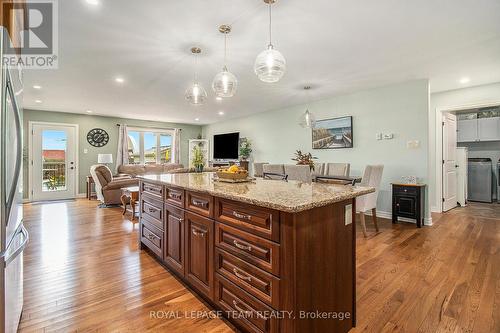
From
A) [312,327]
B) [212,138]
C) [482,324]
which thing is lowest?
[482,324]

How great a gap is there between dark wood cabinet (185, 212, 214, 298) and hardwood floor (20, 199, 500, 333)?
0.20 m

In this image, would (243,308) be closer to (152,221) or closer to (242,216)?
(242,216)

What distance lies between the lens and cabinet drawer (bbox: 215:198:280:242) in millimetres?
1325

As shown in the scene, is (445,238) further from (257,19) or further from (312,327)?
(257,19)

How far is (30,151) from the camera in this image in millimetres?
6523

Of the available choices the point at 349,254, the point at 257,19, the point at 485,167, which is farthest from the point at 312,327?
the point at 485,167

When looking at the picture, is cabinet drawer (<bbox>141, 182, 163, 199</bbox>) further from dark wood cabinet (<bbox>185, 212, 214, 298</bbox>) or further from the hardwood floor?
the hardwood floor

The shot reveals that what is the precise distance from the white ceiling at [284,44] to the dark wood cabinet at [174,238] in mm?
1872

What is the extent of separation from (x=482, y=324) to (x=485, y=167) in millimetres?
6222

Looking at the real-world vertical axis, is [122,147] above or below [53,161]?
above

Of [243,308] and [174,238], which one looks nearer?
[243,308]

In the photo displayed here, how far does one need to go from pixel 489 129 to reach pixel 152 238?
25.6 feet

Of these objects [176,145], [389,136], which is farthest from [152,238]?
[176,145]

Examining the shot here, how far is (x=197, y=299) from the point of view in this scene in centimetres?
201
